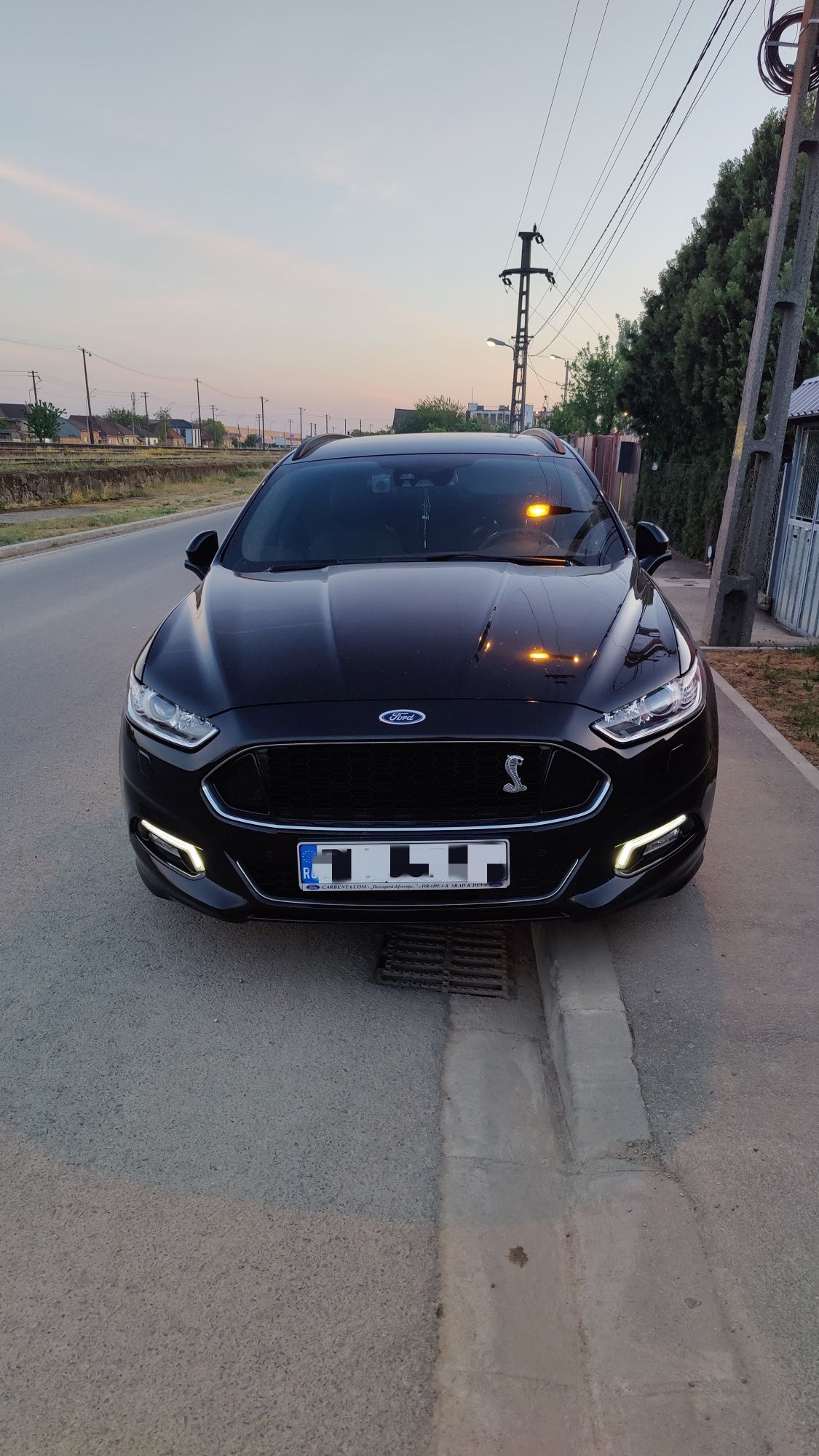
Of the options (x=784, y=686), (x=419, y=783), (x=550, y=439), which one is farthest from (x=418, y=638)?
(x=784, y=686)

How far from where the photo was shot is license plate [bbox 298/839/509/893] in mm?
2744

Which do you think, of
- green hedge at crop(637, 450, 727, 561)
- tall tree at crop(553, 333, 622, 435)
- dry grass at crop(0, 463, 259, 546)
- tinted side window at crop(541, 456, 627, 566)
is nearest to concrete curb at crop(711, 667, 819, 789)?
tinted side window at crop(541, 456, 627, 566)

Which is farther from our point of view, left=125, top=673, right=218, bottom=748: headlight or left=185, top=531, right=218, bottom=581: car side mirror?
left=185, top=531, right=218, bottom=581: car side mirror

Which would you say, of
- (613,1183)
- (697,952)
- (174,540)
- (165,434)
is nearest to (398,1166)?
(613,1183)

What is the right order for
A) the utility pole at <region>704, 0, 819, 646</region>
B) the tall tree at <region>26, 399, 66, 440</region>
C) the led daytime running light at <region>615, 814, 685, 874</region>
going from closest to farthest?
the led daytime running light at <region>615, 814, 685, 874</region> → the utility pole at <region>704, 0, 819, 646</region> → the tall tree at <region>26, 399, 66, 440</region>

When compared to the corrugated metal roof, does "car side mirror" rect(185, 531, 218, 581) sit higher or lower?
lower

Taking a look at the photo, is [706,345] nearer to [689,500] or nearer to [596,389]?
[689,500]

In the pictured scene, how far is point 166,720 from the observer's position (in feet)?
9.87

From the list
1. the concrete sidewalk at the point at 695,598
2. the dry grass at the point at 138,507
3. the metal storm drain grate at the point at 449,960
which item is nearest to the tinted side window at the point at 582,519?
the metal storm drain grate at the point at 449,960

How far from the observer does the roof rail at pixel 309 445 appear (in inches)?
197

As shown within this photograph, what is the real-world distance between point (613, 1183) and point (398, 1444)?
2.46ft

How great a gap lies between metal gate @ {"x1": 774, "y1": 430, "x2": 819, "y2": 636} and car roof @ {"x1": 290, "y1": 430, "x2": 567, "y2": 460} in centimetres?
555

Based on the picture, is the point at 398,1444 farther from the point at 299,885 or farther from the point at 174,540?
the point at 174,540

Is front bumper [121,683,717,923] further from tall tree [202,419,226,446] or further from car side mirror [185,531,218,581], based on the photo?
tall tree [202,419,226,446]
